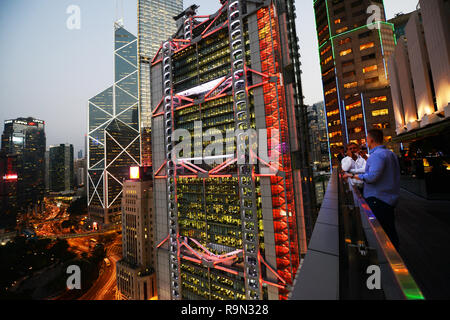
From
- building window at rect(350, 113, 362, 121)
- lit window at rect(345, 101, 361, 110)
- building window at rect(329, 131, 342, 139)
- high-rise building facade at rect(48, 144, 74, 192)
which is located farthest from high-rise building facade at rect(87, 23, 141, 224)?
building window at rect(350, 113, 362, 121)

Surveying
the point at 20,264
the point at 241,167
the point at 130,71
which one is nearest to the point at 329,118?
the point at 241,167

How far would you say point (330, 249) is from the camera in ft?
5.74

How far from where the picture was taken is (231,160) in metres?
25.9

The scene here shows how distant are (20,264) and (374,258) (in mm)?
50543

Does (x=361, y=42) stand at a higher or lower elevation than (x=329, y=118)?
higher

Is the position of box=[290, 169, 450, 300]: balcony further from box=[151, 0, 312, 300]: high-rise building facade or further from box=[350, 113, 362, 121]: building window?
box=[350, 113, 362, 121]: building window

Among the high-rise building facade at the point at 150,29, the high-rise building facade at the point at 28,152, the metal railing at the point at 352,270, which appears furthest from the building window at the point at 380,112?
the high-rise building facade at the point at 28,152

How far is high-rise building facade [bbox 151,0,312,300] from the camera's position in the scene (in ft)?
76.0

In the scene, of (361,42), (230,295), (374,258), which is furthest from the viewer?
(361,42)

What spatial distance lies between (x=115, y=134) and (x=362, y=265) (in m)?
92.3

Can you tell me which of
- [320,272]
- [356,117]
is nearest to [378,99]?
[356,117]

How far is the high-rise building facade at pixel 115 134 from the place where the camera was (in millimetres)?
71938

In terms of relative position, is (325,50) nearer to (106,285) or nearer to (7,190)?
(106,285)
